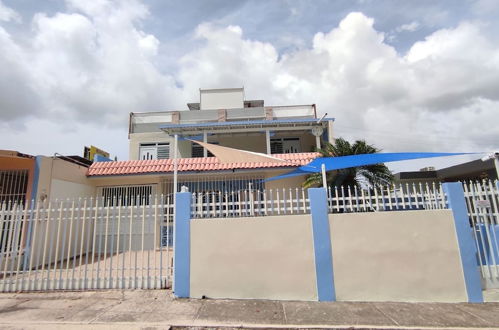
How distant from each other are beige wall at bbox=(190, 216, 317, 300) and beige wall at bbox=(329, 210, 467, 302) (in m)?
0.59

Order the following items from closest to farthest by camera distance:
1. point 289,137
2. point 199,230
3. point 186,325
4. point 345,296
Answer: point 186,325
point 345,296
point 199,230
point 289,137

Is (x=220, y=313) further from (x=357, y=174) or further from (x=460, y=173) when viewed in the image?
(x=460, y=173)

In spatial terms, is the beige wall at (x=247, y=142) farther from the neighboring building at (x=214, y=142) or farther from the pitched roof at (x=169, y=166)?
the pitched roof at (x=169, y=166)

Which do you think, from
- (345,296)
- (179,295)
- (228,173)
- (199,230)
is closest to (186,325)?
(179,295)

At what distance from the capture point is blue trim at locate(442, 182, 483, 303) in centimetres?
484

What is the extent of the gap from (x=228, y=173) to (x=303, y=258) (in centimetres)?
604

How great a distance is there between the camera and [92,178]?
10.6 metres

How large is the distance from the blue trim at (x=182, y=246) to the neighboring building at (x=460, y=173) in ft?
27.9

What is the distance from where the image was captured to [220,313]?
14.6 feet

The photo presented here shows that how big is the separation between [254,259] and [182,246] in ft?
4.55

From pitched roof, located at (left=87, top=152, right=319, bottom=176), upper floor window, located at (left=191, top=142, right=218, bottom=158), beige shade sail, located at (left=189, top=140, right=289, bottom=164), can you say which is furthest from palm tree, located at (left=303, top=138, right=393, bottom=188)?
upper floor window, located at (left=191, top=142, right=218, bottom=158)

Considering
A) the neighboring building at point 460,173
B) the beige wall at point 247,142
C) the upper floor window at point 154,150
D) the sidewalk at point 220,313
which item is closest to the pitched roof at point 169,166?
the neighboring building at point 460,173

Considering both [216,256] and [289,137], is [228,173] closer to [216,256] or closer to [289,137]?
[216,256]

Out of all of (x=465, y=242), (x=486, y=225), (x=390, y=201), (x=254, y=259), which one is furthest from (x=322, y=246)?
(x=486, y=225)
